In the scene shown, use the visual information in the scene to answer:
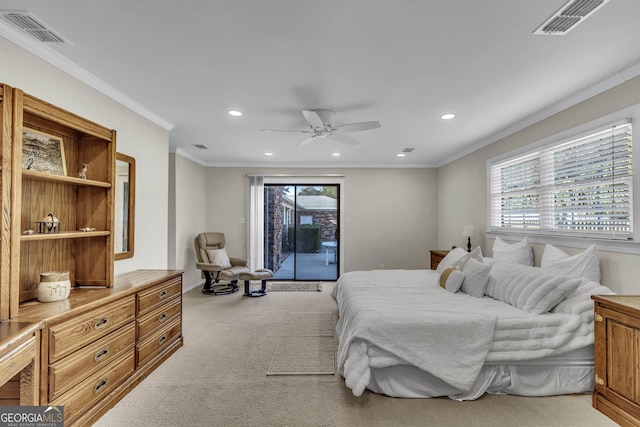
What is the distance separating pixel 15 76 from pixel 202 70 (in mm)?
1187

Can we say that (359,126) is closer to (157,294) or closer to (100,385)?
(157,294)

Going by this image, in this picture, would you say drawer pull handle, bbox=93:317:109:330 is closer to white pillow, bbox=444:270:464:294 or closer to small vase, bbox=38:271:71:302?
small vase, bbox=38:271:71:302

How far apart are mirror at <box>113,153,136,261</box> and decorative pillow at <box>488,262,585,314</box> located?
12.2 feet

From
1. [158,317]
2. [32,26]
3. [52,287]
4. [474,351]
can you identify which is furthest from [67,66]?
[474,351]

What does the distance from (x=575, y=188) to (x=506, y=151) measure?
1.23 metres

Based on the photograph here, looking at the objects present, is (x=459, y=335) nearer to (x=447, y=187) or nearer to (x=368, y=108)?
(x=368, y=108)

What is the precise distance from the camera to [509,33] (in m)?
2.00

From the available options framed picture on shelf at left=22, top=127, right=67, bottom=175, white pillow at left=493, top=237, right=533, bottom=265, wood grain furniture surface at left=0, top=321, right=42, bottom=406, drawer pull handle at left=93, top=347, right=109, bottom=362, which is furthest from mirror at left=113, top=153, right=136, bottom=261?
white pillow at left=493, top=237, right=533, bottom=265

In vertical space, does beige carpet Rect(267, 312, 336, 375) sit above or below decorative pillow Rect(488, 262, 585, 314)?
below

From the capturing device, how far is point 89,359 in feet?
→ 6.63

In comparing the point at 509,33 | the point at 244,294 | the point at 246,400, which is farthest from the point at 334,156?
the point at 246,400

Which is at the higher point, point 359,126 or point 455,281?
point 359,126

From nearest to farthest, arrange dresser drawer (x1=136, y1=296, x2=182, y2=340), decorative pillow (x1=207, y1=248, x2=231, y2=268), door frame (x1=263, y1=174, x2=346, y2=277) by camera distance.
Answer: dresser drawer (x1=136, y1=296, x2=182, y2=340)
decorative pillow (x1=207, y1=248, x2=231, y2=268)
door frame (x1=263, y1=174, x2=346, y2=277)

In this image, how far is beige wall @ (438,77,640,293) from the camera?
8.37 ft
